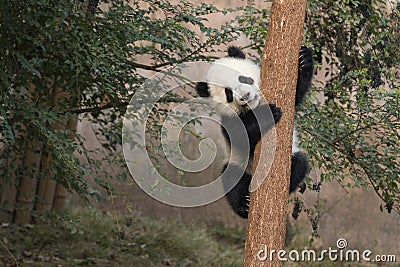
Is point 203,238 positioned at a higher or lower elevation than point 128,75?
lower

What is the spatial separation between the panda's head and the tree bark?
48 centimetres

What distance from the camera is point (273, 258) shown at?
2523mm

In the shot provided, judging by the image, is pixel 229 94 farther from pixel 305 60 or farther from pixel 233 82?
pixel 305 60

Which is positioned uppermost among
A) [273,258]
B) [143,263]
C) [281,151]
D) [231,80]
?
[231,80]

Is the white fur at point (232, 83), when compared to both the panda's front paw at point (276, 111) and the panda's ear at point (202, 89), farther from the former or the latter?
the panda's front paw at point (276, 111)

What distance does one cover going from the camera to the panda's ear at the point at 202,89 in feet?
11.2

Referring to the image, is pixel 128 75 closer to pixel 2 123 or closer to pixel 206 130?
pixel 2 123

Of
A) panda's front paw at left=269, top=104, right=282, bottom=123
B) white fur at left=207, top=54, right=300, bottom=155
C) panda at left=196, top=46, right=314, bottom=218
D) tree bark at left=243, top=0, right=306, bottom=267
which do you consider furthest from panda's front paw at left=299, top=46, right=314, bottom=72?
panda's front paw at left=269, top=104, right=282, bottom=123

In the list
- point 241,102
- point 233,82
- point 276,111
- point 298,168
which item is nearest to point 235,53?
point 233,82

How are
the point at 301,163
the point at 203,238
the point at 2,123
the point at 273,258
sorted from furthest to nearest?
the point at 203,238 < the point at 301,163 < the point at 2,123 < the point at 273,258

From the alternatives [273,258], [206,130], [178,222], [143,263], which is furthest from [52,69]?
[178,222]

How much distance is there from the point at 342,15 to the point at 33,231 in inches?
140

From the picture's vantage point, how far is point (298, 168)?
3713 millimetres

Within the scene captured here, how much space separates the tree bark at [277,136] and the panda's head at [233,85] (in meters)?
0.48
